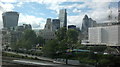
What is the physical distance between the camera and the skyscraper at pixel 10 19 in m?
2.64

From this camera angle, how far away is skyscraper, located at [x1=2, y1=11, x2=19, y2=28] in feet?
8.66

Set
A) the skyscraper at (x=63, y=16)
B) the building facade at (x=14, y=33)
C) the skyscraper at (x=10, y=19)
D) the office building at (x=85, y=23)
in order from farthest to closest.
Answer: the office building at (x=85, y=23) < the skyscraper at (x=63, y=16) < the building facade at (x=14, y=33) < the skyscraper at (x=10, y=19)

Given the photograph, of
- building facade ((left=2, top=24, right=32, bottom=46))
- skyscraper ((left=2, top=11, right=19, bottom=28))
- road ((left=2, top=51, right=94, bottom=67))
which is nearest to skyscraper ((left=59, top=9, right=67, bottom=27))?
building facade ((left=2, top=24, right=32, bottom=46))

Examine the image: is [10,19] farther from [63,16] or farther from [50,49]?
[63,16]

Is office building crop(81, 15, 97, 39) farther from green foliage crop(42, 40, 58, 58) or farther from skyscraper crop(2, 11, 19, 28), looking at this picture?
skyscraper crop(2, 11, 19, 28)

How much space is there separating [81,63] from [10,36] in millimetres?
1565

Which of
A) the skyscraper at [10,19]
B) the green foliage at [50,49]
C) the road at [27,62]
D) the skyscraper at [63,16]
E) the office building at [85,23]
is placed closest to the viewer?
the road at [27,62]

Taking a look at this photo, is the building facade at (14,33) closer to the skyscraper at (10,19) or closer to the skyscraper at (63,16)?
the skyscraper at (10,19)

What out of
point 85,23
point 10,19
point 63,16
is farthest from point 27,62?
point 85,23

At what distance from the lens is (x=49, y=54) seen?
2980mm

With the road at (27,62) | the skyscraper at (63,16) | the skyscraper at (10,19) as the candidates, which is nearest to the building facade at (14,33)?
the skyscraper at (10,19)

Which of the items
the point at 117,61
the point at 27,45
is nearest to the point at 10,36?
the point at 27,45

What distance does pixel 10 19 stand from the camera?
9.14 ft

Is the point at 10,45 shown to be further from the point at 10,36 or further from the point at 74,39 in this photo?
the point at 74,39
